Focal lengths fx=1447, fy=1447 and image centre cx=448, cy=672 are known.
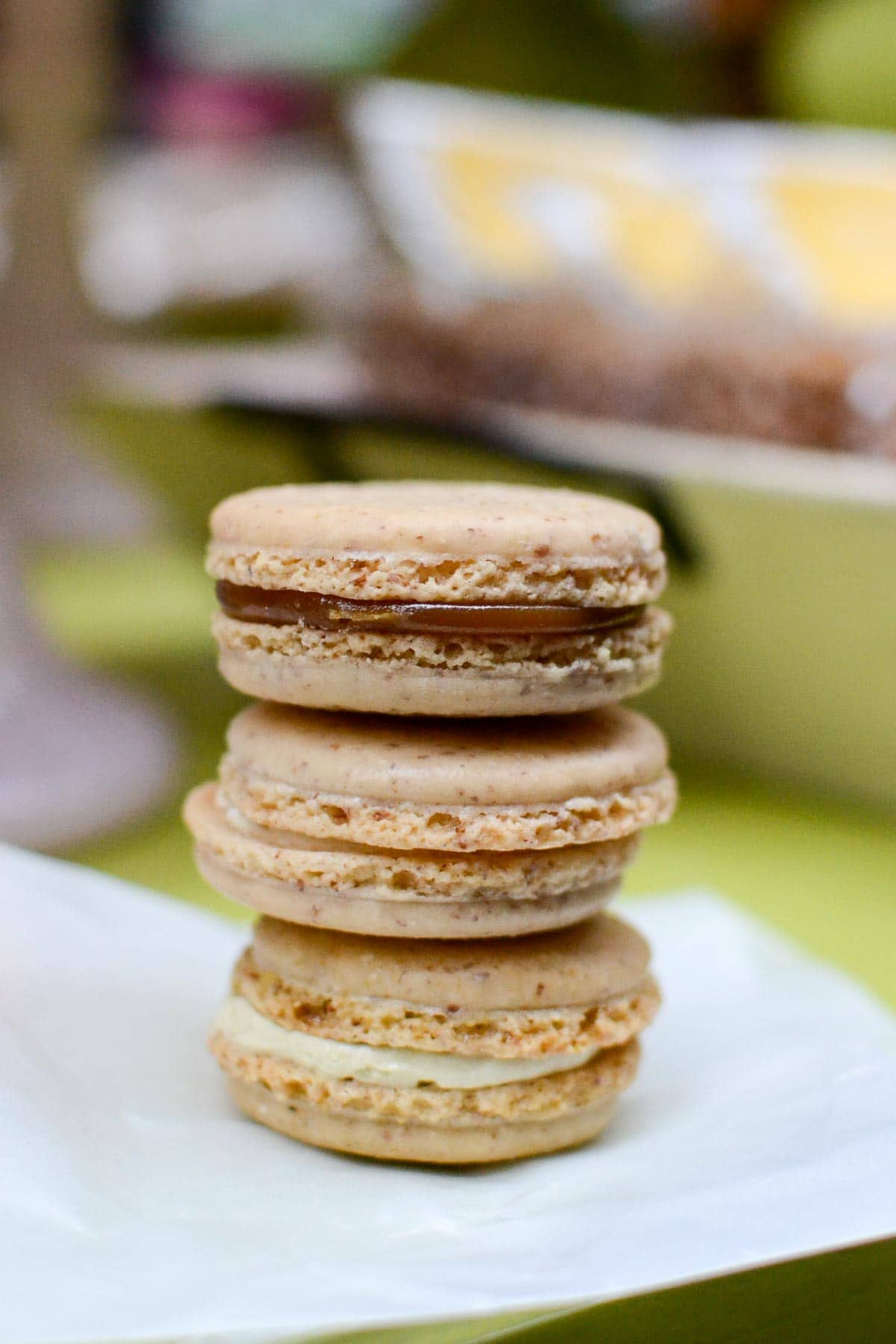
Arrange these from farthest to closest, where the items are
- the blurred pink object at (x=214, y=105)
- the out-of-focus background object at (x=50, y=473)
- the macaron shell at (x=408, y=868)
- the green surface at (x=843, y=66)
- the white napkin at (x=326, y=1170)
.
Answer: the blurred pink object at (x=214, y=105) < the green surface at (x=843, y=66) < the out-of-focus background object at (x=50, y=473) < the macaron shell at (x=408, y=868) < the white napkin at (x=326, y=1170)

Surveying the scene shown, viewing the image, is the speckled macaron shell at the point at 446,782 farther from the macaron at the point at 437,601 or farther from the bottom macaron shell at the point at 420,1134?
the bottom macaron shell at the point at 420,1134

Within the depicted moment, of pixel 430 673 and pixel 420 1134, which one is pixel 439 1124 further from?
pixel 430 673

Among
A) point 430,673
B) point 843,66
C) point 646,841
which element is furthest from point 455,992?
point 843,66

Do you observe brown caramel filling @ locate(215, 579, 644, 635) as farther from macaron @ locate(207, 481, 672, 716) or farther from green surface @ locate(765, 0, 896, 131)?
green surface @ locate(765, 0, 896, 131)

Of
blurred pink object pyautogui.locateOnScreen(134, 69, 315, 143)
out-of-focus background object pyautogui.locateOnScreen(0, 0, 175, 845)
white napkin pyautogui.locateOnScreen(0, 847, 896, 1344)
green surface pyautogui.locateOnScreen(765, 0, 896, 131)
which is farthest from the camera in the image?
blurred pink object pyautogui.locateOnScreen(134, 69, 315, 143)

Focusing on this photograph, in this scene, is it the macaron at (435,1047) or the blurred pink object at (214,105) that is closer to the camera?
the macaron at (435,1047)

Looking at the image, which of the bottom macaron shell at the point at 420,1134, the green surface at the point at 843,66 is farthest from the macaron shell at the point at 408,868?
the green surface at the point at 843,66

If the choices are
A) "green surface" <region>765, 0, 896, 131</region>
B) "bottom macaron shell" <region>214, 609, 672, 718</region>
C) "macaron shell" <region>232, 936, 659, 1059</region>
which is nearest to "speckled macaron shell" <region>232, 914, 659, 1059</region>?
"macaron shell" <region>232, 936, 659, 1059</region>
